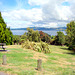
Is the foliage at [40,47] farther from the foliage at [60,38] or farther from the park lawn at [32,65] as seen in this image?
the foliage at [60,38]

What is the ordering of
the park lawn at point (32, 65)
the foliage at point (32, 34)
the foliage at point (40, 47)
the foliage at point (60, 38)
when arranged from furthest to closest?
the foliage at point (60, 38) → the foliage at point (32, 34) → the foliage at point (40, 47) → the park lawn at point (32, 65)

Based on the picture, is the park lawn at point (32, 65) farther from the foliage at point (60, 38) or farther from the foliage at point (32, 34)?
the foliage at point (60, 38)

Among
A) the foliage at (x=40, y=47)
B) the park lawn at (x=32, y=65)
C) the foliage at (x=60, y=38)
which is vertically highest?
the foliage at (x=60, y=38)

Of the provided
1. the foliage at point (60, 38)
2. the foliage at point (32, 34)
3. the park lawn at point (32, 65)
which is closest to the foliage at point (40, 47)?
the park lawn at point (32, 65)

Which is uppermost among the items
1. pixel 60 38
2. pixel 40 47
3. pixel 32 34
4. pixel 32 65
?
pixel 32 34

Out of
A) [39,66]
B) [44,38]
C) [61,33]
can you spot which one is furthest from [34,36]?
[39,66]

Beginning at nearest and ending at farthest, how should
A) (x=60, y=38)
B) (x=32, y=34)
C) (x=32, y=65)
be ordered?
(x=32, y=65)
(x=32, y=34)
(x=60, y=38)

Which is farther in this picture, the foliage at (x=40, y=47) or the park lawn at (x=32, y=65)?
the foliage at (x=40, y=47)

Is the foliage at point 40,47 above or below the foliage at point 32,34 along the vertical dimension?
below

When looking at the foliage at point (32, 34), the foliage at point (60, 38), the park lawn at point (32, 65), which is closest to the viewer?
the park lawn at point (32, 65)

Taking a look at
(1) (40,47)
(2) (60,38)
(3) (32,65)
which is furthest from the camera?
(2) (60,38)

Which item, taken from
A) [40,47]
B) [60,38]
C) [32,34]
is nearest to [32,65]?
[40,47]

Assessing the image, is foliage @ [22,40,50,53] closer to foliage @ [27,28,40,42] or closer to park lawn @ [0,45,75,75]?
park lawn @ [0,45,75,75]

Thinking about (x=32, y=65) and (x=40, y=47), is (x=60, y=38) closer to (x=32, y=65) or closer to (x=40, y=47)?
(x=40, y=47)
